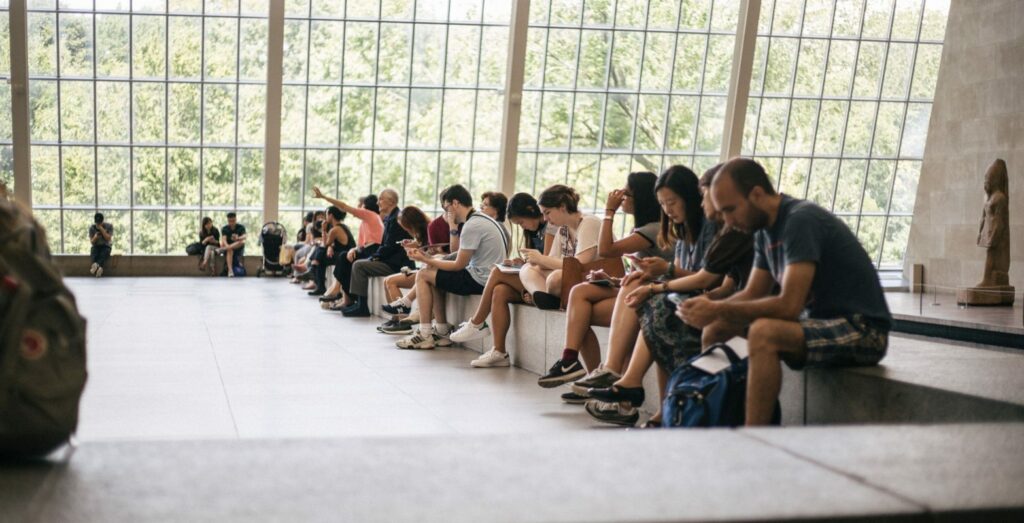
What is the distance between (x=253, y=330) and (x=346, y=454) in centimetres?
896

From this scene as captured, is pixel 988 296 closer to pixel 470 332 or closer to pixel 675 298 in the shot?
pixel 470 332

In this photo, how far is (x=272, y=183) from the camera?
23.6m

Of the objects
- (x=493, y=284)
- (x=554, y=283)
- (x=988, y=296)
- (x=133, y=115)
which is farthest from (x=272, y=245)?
(x=554, y=283)

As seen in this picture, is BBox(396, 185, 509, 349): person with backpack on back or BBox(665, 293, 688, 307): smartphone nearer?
BBox(665, 293, 688, 307): smartphone

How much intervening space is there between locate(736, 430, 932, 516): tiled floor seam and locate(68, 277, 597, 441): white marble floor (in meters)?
1.15

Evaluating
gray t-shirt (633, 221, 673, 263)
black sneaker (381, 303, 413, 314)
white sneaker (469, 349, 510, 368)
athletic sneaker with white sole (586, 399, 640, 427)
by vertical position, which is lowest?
black sneaker (381, 303, 413, 314)

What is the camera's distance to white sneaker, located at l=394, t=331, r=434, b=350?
10.3 metres

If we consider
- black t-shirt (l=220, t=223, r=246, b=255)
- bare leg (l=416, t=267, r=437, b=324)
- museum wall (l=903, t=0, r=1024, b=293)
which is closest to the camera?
bare leg (l=416, t=267, r=437, b=324)

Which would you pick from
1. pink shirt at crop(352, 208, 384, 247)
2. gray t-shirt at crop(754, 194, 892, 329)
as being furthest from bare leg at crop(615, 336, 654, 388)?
pink shirt at crop(352, 208, 384, 247)

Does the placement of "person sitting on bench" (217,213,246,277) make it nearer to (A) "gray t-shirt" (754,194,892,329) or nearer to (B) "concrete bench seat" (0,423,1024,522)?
(A) "gray t-shirt" (754,194,892,329)

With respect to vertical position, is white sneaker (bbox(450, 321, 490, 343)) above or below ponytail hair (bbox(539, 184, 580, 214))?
below

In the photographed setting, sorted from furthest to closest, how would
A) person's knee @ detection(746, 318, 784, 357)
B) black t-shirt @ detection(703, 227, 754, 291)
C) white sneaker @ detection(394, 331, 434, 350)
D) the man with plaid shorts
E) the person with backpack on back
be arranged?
1. the person with backpack on back
2. white sneaker @ detection(394, 331, 434, 350)
3. black t-shirt @ detection(703, 227, 754, 291)
4. the man with plaid shorts
5. person's knee @ detection(746, 318, 784, 357)

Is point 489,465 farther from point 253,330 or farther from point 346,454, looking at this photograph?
point 253,330

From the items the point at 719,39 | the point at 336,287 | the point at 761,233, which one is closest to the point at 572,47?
the point at 719,39
